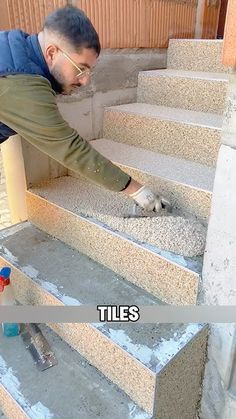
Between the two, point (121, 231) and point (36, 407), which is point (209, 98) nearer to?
point (121, 231)

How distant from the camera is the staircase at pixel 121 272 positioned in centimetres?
127

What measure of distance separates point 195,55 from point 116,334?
82.5 inches

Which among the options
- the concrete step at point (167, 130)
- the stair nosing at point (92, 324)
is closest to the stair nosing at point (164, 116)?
the concrete step at point (167, 130)

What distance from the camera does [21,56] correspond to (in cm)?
124

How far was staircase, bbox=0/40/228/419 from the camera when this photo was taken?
1268mm

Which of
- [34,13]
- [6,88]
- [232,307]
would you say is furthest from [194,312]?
[34,13]

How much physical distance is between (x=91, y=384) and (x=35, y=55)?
1.30 m

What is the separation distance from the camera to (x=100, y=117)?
7.65ft

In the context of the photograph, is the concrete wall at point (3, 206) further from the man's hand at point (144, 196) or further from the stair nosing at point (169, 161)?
the man's hand at point (144, 196)

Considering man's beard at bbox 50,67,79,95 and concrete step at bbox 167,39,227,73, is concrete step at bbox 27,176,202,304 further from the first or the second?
concrete step at bbox 167,39,227,73

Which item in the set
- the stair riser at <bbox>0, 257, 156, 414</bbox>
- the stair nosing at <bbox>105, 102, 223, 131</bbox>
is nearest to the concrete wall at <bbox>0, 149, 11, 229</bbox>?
the stair nosing at <bbox>105, 102, 223, 131</bbox>

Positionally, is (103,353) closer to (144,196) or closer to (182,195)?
(144,196)

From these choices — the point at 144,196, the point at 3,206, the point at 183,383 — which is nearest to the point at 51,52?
the point at 144,196

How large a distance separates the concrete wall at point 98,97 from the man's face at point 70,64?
2.07ft
